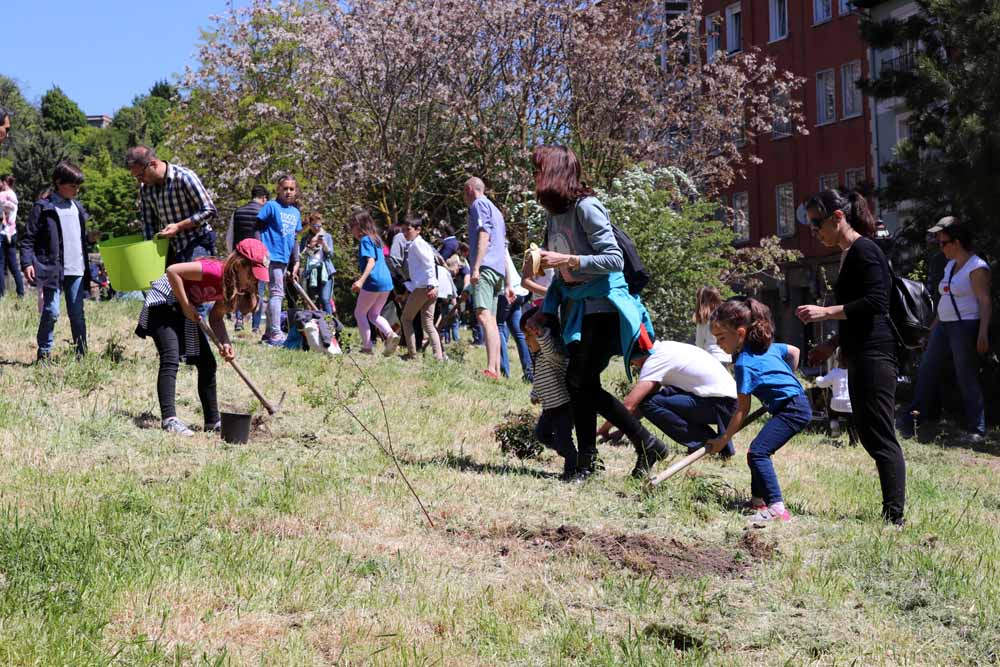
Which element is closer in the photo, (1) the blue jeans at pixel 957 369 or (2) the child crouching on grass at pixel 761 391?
(2) the child crouching on grass at pixel 761 391

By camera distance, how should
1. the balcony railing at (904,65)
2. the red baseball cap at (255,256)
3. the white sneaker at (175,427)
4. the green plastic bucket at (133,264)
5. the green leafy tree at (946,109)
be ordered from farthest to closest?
the balcony railing at (904,65), the green leafy tree at (946,109), the green plastic bucket at (133,264), the white sneaker at (175,427), the red baseball cap at (255,256)

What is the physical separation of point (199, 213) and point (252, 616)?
17.7 ft

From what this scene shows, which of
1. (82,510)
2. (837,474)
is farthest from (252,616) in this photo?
(837,474)

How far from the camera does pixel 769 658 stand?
445 cm

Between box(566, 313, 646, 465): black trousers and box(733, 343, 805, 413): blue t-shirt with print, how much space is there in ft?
2.38

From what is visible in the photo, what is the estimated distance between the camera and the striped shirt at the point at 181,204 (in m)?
9.38

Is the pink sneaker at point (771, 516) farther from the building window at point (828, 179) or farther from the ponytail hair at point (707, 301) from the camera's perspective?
the building window at point (828, 179)

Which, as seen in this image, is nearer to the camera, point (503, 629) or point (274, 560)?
point (503, 629)

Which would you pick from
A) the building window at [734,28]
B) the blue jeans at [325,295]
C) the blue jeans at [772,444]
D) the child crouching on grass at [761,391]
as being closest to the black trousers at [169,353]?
the child crouching on grass at [761,391]

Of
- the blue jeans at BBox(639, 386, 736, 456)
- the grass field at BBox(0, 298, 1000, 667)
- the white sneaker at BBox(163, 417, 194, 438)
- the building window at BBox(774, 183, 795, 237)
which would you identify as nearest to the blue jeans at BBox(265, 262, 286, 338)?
the grass field at BBox(0, 298, 1000, 667)

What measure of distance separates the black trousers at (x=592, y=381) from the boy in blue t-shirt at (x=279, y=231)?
7.35 m

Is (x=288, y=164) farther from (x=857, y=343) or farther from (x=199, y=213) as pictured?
(x=857, y=343)

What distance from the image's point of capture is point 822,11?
45781mm

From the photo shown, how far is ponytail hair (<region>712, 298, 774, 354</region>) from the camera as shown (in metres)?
7.68
